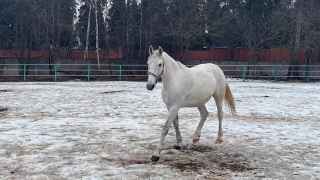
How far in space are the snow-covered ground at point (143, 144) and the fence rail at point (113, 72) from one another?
15007 millimetres

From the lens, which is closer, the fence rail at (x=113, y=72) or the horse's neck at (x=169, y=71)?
the horse's neck at (x=169, y=71)

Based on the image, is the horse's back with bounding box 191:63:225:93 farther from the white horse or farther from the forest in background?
the forest in background

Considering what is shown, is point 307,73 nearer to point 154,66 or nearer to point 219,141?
point 219,141

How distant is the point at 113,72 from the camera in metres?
28.6

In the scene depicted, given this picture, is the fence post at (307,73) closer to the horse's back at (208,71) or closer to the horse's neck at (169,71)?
the horse's back at (208,71)

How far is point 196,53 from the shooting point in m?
34.6

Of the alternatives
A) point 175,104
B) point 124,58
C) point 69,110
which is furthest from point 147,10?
point 175,104

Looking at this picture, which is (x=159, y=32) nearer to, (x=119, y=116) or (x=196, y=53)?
(x=196, y=53)

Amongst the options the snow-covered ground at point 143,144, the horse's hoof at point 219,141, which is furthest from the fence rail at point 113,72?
the horse's hoof at point 219,141

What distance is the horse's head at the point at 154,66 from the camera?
18.5 feet

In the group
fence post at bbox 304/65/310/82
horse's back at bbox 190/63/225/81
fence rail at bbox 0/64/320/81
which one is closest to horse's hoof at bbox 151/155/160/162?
horse's back at bbox 190/63/225/81

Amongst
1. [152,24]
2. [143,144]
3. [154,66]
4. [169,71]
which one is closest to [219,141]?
[143,144]

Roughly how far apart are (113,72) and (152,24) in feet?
25.8

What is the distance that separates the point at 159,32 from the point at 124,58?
3.65 metres
